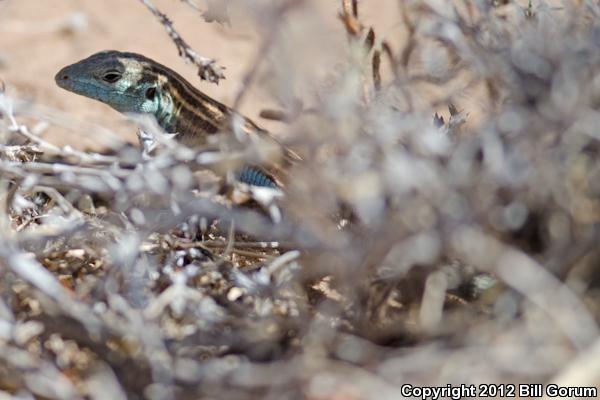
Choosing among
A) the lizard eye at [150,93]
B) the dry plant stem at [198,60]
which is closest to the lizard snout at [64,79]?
the lizard eye at [150,93]

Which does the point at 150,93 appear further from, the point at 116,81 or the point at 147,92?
the point at 116,81

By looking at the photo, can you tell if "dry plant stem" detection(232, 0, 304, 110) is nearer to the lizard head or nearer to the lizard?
the lizard

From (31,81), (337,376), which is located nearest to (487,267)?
(337,376)

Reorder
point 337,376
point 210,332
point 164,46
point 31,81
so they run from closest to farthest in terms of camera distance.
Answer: point 337,376 < point 210,332 < point 31,81 < point 164,46

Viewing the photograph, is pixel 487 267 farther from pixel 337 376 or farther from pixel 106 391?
pixel 106 391

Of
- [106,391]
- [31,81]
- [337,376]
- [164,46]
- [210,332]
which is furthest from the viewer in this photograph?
[164,46]
